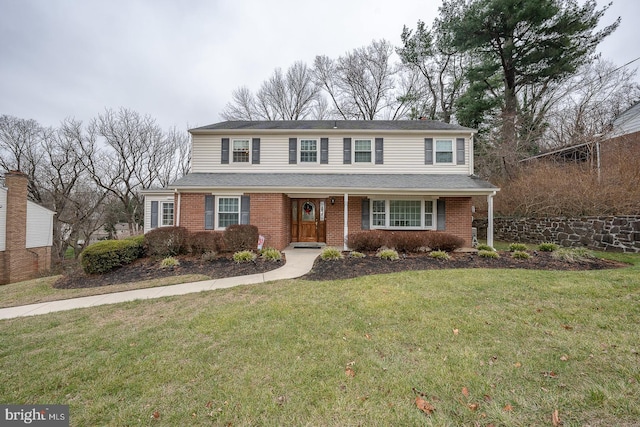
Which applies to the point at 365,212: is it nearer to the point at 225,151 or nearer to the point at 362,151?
the point at 362,151

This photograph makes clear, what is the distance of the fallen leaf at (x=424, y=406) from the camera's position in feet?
6.75

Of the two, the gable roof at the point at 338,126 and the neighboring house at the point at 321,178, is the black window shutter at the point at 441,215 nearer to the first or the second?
the neighboring house at the point at 321,178

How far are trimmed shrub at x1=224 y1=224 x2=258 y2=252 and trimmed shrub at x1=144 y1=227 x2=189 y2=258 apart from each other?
1.57 metres

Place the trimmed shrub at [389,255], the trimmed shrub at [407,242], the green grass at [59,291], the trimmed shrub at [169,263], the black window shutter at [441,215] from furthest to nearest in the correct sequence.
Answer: the black window shutter at [441,215]
the trimmed shrub at [407,242]
the trimmed shrub at [389,255]
the trimmed shrub at [169,263]
the green grass at [59,291]

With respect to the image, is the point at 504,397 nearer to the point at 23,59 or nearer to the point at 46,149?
the point at 23,59

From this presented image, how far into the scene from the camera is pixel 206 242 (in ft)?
28.3

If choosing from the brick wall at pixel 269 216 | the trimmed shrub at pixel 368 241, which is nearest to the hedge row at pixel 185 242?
the brick wall at pixel 269 216

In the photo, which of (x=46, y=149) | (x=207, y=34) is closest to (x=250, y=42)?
(x=207, y=34)

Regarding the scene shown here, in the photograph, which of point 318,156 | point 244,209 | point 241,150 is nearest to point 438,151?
point 318,156

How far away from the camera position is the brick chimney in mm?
12375

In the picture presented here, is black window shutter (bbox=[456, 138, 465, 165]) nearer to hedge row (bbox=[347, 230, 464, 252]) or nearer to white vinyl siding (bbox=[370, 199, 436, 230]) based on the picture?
white vinyl siding (bbox=[370, 199, 436, 230])

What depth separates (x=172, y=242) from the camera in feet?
28.2

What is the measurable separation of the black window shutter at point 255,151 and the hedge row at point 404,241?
5.90 meters

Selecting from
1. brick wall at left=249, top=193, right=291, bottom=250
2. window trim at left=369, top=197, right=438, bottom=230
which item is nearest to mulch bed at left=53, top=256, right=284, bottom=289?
brick wall at left=249, top=193, right=291, bottom=250
